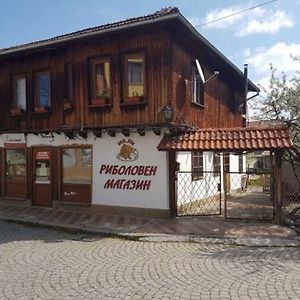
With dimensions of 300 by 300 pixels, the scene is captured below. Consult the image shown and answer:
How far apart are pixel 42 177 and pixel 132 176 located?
161 inches

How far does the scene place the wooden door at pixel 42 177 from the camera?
14.6m

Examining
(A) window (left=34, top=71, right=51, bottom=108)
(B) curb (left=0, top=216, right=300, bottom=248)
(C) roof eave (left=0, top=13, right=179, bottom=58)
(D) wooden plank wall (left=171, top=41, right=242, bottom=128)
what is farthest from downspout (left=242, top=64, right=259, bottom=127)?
(B) curb (left=0, top=216, right=300, bottom=248)

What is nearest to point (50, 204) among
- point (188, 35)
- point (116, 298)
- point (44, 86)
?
point (44, 86)

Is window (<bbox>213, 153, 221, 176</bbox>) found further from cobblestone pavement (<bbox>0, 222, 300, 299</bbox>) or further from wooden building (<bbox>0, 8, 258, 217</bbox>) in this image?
cobblestone pavement (<bbox>0, 222, 300, 299</bbox>)

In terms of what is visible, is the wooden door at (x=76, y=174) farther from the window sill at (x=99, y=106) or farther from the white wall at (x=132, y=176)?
the window sill at (x=99, y=106)

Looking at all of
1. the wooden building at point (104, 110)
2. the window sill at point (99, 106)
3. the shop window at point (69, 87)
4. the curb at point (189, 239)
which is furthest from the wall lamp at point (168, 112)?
the shop window at point (69, 87)

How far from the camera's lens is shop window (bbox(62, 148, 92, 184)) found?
13648 mm

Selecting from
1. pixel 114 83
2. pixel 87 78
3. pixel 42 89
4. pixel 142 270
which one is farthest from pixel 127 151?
pixel 142 270

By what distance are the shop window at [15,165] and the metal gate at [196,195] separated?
6279 mm

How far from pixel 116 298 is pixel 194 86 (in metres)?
9.80

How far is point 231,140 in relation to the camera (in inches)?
456

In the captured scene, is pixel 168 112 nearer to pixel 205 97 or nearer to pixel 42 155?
pixel 205 97

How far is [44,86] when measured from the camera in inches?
587

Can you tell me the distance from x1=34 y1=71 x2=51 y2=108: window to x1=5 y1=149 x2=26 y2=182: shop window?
2.01 metres
